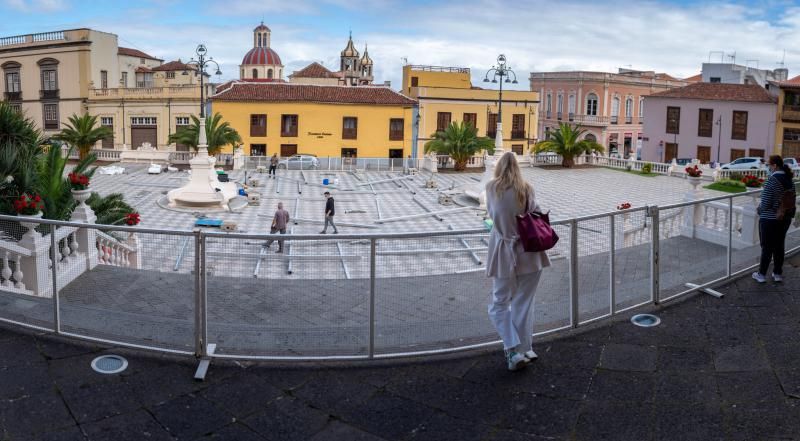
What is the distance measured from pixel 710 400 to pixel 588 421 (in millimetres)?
968

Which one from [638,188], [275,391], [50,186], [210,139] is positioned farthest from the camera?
[210,139]

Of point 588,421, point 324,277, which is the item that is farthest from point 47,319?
point 588,421

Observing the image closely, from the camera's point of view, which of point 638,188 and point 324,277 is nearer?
point 324,277

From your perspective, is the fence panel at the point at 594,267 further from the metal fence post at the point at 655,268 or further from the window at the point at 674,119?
the window at the point at 674,119

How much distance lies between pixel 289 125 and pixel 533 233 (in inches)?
1962

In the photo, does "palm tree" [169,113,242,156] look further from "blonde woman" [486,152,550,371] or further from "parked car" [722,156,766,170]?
"blonde woman" [486,152,550,371]

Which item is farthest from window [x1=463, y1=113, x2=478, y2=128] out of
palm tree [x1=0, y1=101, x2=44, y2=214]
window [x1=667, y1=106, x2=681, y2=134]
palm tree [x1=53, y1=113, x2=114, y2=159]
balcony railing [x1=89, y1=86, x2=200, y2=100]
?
palm tree [x1=0, y1=101, x2=44, y2=214]

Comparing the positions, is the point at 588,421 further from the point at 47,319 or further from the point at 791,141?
the point at 791,141

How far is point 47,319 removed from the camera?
21.6 ft

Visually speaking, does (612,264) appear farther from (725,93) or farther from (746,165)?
(725,93)

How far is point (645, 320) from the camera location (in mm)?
7043

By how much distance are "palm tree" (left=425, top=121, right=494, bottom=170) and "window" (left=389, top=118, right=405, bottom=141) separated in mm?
14894

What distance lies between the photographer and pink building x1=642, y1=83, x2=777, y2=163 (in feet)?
166

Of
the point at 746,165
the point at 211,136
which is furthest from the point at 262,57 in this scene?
the point at 746,165
